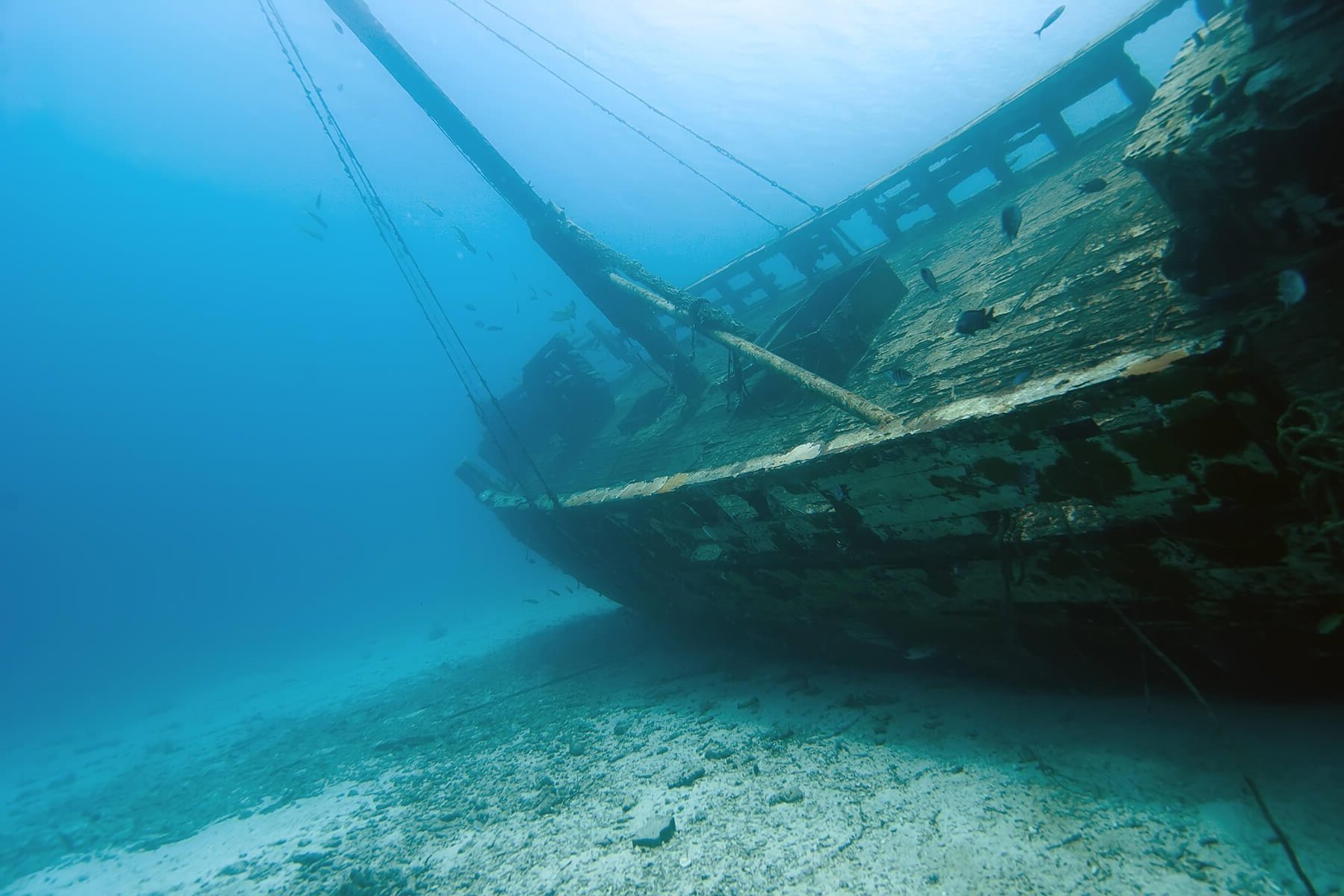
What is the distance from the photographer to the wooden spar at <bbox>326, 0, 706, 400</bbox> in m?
9.41

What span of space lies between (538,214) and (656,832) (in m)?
9.43

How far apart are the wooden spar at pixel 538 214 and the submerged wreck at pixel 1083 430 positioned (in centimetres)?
A: 190

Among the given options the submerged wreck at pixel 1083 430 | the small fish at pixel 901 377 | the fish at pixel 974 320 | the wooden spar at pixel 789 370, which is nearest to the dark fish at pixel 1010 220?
the submerged wreck at pixel 1083 430

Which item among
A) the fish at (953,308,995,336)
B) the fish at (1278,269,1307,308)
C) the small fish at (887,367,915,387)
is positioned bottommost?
the fish at (1278,269,1307,308)

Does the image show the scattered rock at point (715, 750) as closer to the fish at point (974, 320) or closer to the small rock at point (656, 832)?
the small rock at point (656, 832)

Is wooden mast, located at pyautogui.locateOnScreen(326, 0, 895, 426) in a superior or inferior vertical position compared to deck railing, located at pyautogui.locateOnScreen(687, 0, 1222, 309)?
superior

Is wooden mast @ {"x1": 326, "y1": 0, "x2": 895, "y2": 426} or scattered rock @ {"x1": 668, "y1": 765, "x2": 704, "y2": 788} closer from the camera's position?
scattered rock @ {"x1": 668, "y1": 765, "x2": 704, "y2": 788}

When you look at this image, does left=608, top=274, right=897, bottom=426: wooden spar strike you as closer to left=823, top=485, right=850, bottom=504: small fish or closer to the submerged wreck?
the submerged wreck

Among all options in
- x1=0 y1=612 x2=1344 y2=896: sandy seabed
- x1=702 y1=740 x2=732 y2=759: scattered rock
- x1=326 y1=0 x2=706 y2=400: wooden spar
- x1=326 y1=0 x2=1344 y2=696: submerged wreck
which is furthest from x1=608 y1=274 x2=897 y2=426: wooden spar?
x1=702 y1=740 x2=732 y2=759: scattered rock

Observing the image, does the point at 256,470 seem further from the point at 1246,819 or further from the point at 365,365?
the point at 1246,819

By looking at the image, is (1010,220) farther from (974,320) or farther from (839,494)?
(839,494)

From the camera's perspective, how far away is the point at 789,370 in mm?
4758

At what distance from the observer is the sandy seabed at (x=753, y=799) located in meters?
2.87

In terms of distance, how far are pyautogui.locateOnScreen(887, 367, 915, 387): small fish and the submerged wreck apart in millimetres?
49
